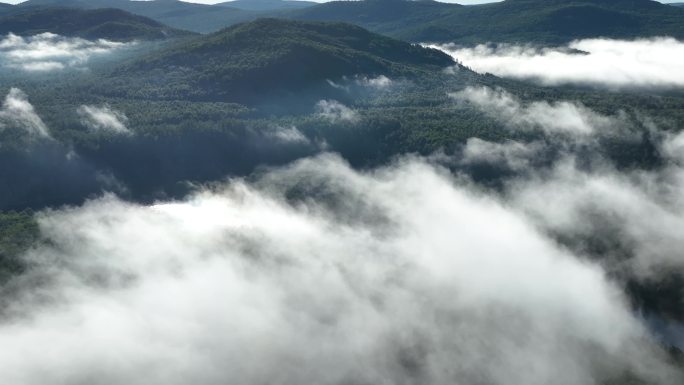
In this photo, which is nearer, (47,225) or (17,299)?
(17,299)

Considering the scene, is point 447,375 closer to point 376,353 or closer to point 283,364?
point 376,353

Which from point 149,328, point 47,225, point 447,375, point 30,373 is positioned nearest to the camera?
point 30,373

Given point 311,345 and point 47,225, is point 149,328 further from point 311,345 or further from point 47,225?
point 47,225

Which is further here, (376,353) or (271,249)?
(271,249)

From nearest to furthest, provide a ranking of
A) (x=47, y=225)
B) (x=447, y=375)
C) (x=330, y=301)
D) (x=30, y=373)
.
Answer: (x=30, y=373)
(x=447, y=375)
(x=330, y=301)
(x=47, y=225)

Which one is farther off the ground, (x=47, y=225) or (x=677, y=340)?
(x=47, y=225)

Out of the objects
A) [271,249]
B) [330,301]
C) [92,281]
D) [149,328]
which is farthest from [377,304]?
[92,281]

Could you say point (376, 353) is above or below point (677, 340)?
above

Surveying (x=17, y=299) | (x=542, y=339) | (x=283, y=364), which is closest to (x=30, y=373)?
(x=17, y=299)

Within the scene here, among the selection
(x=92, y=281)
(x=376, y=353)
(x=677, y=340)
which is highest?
(x=92, y=281)
